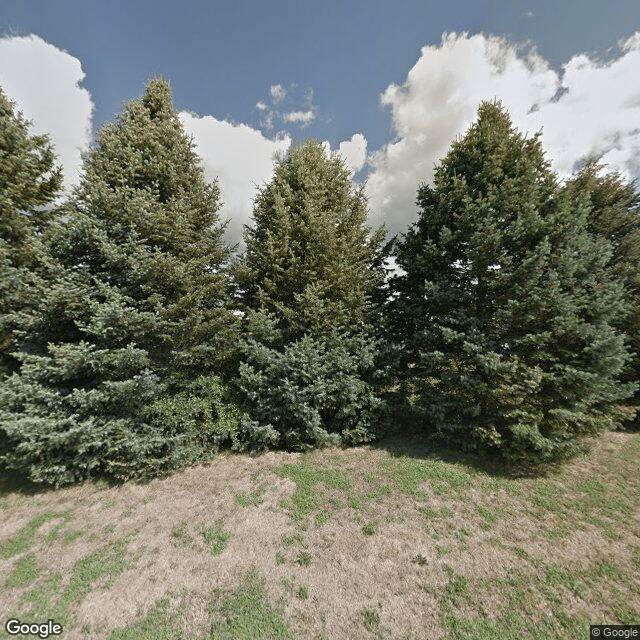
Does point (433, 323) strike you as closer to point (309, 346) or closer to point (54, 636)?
point (309, 346)

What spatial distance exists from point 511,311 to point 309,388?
6.16 meters

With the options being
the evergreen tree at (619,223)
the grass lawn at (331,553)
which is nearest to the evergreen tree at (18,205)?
the grass lawn at (331,553)

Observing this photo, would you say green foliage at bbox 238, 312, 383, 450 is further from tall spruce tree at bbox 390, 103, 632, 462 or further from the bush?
tall spruce tree at bbox 390, 103, 632, 462

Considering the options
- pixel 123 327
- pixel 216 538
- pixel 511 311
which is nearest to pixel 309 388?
pixel 216 538

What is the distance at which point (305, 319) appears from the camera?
909 cm

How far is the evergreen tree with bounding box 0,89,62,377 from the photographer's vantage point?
8539mm

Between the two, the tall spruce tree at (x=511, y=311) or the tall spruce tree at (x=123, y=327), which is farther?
the tall spruce tree at (x=511, y=311)

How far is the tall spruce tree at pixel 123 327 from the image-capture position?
6.95 meters

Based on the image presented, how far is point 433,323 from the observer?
9070 mm

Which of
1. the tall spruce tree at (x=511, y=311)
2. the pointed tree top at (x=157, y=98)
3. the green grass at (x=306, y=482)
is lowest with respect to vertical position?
the green grass at (x=306, y=482)

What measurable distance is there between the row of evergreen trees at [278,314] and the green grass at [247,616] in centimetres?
384

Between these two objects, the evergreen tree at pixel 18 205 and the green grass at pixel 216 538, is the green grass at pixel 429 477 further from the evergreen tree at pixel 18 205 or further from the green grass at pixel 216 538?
the evergreen tree at pixel 18 205

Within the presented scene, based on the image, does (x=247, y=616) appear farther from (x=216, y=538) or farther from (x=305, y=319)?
(x=305, y=319)

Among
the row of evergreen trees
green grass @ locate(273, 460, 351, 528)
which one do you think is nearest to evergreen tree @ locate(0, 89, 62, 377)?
the row of evergreen trees
